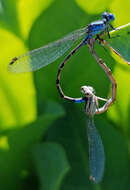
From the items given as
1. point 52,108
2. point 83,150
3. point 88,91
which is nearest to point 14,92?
point 52,108

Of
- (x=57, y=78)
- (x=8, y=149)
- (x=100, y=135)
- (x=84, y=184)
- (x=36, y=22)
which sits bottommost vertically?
(x=84, y=184)

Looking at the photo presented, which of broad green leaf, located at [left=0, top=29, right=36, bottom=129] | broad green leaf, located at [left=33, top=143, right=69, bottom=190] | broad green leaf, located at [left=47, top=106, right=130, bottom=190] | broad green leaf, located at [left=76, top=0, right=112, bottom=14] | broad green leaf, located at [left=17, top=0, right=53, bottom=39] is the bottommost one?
broad green leaf, located at [left=47, top=106, right=130, bottom=190]

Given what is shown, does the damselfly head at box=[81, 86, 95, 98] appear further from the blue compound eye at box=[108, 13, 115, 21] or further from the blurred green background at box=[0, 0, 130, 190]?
the blue compound eye at box=[108, 13, 115, 21]

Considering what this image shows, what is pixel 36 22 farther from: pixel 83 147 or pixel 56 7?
pixel 83 147

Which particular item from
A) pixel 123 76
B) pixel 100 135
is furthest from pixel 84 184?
pixel 123 76

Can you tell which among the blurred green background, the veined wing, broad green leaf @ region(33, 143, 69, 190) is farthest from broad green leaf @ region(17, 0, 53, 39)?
broad green leaf @ region(33, 143, 69, 190)

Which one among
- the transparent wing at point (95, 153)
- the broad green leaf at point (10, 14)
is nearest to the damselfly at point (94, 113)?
the transparent wing at point (95, 153)
